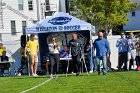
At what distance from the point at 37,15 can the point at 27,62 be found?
1264 inches

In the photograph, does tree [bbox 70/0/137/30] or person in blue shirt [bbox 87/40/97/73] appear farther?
tree [bbox 70/0/137/30]

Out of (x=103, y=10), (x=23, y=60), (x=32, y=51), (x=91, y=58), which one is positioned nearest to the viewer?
(x=32, y=51)

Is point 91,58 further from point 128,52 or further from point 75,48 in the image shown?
point 75,48

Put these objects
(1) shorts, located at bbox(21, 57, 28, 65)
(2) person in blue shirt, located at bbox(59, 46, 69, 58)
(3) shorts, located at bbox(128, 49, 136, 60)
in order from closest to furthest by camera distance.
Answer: (3) shorts, located at bbox(128, 49, 136, 60)
(2) person in blue shirt, located at bbox(59, 46, 69, 58)
(1) shorts, located at bbox(21, 57, 28, 65)

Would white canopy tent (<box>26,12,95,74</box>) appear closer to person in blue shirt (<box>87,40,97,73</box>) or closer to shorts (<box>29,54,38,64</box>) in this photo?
person in blue shirt (<box>87,40,97,73</box>)

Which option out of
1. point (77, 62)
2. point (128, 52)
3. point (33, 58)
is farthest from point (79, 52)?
point (128, 52)

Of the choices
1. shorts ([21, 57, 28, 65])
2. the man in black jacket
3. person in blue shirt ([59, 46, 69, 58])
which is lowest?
shorts ([21, 57, 28, 65])

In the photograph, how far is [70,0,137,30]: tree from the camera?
54000 mm

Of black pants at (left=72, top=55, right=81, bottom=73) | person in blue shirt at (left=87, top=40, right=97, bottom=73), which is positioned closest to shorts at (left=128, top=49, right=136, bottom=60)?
person in blue shirt at (left=87, top=40, right=97, bottom=73)

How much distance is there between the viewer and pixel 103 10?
54375mm

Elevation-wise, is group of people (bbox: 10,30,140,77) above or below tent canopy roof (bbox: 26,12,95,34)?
below

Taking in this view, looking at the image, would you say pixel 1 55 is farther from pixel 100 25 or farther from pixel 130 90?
A: pixel 100 25

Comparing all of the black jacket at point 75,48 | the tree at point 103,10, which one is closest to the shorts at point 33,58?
the black jacket at point 75,48

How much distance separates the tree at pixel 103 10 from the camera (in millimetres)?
54000
